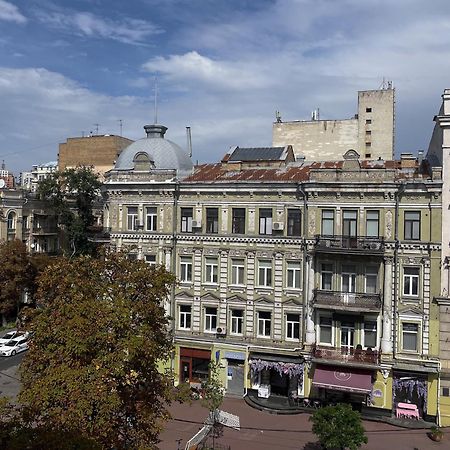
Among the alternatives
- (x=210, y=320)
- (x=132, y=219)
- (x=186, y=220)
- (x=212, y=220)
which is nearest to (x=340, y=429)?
(x=210, y=320)

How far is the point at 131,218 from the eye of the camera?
36.4m

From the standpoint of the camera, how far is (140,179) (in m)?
35.9

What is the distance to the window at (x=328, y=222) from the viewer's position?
103ft

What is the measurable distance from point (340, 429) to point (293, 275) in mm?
11485

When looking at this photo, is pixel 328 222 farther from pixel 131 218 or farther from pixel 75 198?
pixel 75 198

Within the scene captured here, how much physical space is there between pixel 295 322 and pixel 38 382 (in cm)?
1922

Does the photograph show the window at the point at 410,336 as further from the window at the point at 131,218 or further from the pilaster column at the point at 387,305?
the window at the point at 131,218

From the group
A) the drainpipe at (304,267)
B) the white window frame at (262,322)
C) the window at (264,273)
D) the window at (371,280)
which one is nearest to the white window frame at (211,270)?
the window at (264,273)

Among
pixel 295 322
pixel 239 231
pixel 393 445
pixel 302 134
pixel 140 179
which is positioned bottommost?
pixel 393 445

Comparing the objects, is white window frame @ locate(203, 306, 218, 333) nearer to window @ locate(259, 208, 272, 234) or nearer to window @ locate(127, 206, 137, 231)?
window @ locate(259, 208, 272, 234)

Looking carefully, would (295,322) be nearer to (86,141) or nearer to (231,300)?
(231,300)

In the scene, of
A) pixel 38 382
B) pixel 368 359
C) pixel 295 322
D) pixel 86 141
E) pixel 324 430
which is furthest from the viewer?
pixel 86 141

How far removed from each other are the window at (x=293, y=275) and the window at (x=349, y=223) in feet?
11.4

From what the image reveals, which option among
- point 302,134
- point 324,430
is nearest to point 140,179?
point 324,430
